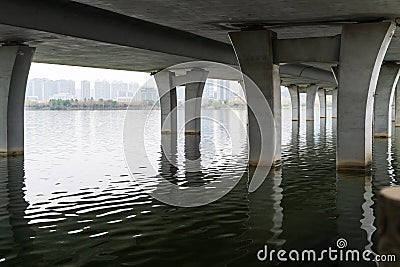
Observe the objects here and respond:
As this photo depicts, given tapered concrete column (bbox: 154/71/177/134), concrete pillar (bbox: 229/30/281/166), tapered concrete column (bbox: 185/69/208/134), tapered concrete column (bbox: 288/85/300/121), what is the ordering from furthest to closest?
tapered concrete column (bbox: 288/85/300/121) < tapered concrete column (bbox: 154/71/177/134) < tapered concrete column (bbox: 185/69/208/134) < concrete pillar (bbox: 229/30/281/166)

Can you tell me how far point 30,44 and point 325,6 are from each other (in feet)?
56.4

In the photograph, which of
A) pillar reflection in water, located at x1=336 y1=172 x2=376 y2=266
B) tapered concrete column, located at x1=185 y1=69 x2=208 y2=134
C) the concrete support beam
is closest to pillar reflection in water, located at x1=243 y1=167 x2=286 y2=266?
pillar reflection in water, located at x1=336 y1=172 x2=376 y2=266

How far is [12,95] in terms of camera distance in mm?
31688

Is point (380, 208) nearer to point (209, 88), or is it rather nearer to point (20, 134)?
point (20, 134)

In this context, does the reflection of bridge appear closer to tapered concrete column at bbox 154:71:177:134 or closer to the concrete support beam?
the concrete support beam

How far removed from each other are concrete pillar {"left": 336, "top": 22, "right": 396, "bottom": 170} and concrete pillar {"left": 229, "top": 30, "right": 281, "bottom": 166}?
3.35m

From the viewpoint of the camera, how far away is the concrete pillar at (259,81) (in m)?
25.4

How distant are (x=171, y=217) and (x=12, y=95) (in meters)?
20.8

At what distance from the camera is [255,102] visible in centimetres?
2658

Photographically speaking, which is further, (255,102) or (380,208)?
(255,102)

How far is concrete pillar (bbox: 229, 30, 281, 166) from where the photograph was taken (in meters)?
25.4

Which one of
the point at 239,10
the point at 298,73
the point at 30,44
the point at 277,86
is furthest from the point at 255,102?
the point at 298,73

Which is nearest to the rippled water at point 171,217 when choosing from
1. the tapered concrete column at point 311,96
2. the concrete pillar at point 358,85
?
the concrete pillar at point 358,85

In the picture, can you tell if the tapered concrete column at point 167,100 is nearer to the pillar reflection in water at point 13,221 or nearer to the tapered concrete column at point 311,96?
the pillar reflection in water at point 13,221
